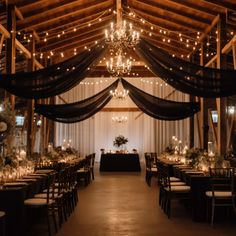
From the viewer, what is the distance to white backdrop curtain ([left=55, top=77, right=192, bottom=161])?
806 inches

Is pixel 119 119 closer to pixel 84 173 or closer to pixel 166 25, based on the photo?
pixel 166 25

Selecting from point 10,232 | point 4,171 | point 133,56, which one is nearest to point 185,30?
point 133,56

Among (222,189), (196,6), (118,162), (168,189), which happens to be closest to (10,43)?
(196,6)

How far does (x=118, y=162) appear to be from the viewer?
55.4ft

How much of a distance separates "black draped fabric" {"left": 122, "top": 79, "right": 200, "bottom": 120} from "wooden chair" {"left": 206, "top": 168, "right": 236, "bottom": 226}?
219 cm

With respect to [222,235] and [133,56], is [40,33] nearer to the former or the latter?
[133,56]

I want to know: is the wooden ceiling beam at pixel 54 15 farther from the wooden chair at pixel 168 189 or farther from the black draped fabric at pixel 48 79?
the wooden chair at pixel 168 189

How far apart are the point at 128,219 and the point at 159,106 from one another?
2972 mm

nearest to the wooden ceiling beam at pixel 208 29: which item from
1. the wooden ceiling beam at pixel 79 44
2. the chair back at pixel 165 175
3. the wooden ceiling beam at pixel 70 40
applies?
the wooden ceiling beam at pixel 70 40

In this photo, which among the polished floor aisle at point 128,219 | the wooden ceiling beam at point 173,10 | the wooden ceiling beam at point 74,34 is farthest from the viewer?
the wooden ceiling beam at point 74,34

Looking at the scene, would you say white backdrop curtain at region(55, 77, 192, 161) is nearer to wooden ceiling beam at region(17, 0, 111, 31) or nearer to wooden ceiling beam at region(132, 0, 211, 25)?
wooden ceiling beam at region(132, 0, 211, 25)

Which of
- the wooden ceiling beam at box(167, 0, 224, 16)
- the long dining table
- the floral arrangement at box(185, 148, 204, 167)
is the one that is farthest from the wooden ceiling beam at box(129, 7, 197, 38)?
the long dining table

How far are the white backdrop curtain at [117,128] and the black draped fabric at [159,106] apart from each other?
10.9 metres

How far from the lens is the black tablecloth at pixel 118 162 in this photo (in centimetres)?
1678
